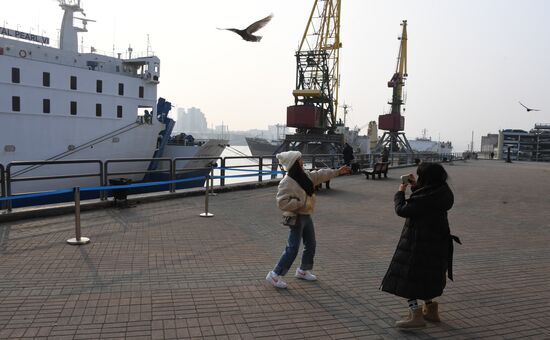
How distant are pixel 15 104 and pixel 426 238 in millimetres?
24210

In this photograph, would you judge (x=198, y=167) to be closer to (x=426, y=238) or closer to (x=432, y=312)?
(x=432, y=312)

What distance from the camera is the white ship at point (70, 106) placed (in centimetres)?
2289

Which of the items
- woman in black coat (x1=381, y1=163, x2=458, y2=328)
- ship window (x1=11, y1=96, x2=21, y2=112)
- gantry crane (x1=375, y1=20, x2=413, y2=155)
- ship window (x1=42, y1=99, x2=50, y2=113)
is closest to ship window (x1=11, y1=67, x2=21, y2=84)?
ship window (x1=11, y1=96, x2=21, y2=112)

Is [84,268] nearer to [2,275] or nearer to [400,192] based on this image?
[2,275]

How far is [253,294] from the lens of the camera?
15.6 ft

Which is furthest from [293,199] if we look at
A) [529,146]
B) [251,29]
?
[529,146]

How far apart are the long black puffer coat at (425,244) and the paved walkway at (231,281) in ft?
1.45

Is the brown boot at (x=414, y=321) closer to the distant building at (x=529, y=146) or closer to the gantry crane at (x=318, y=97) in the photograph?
the gantry crane at (x=318, y=97)

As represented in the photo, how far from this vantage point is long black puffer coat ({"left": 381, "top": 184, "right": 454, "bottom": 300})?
3.83m

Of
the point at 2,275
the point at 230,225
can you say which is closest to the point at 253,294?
the point at 2,275

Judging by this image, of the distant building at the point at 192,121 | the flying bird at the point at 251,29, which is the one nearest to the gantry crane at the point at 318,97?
the flying bird at the point at 251,29

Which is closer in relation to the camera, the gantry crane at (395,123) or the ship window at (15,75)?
the ship window at (15,75)

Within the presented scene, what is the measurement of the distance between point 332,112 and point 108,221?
1802 inches

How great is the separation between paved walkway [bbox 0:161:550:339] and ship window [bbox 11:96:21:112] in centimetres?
1726
